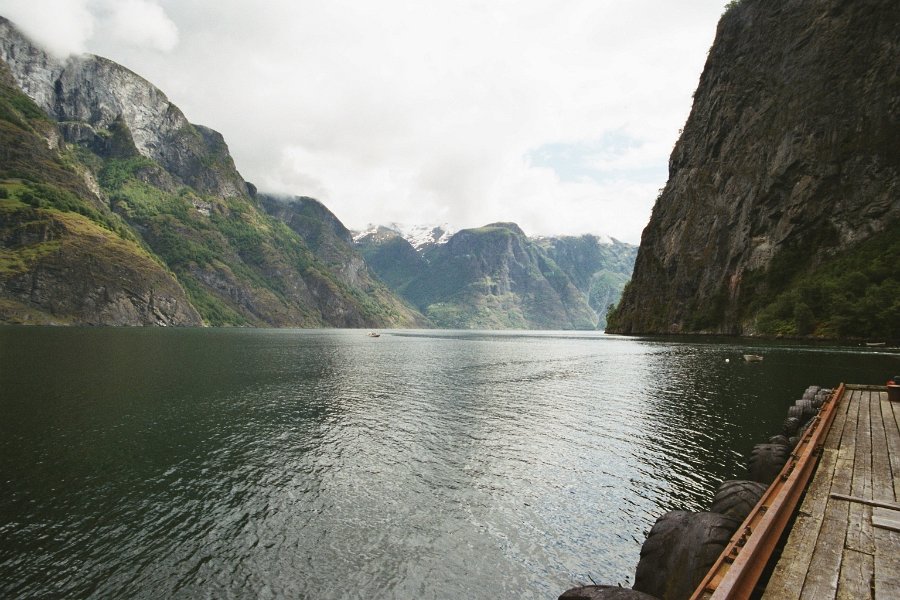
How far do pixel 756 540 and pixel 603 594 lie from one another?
3.33 m

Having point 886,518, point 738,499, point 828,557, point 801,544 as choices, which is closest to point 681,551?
point 801,544

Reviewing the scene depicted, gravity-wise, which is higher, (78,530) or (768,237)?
(768,237)

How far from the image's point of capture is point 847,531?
9938 millimetres

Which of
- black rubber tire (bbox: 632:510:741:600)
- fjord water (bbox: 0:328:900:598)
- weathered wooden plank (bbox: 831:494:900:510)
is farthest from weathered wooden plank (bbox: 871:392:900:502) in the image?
fjord water (bbox: 0:328:900:598)

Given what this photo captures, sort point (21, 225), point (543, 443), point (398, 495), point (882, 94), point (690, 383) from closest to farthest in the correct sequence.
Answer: point (398, 495) < point (543, 443) < point (690, 383) < point (882, 94) < point (21, 225)

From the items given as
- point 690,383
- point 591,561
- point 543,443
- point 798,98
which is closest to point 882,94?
point 798,98

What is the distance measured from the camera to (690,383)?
174 feet

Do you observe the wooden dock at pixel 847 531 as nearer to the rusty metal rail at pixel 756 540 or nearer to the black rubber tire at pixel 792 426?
the rusty metal rail at pixel 756 540

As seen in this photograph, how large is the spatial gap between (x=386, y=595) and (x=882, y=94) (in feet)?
543

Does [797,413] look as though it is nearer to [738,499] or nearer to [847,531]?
[738,499]

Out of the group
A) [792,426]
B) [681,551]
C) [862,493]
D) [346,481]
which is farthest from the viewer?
[792,426]

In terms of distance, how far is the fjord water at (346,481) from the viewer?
14445 millimetres

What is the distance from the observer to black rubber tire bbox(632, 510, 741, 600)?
1030 centimetres

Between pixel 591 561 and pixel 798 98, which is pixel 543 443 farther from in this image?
pixel 798 98
